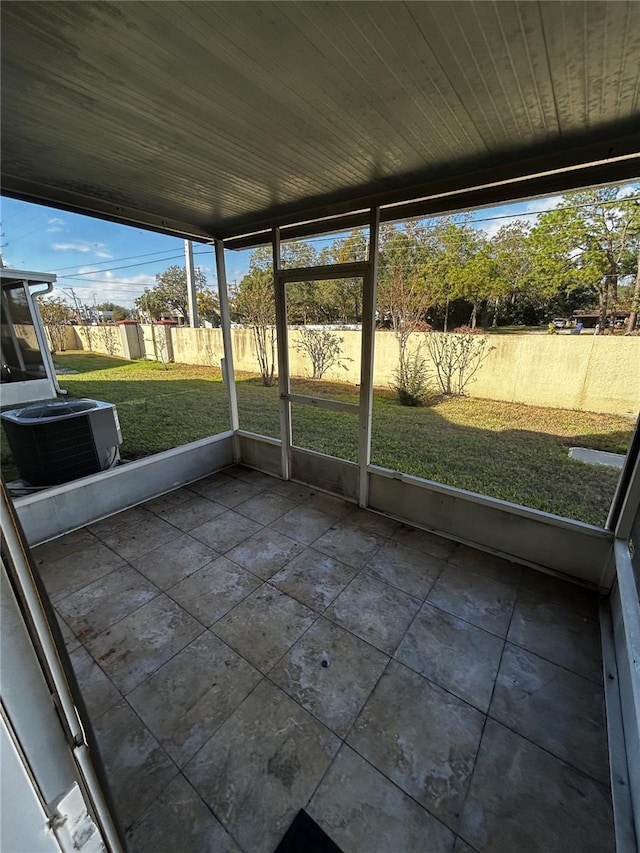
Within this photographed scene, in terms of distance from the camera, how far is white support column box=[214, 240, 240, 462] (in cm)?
386

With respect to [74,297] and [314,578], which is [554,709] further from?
[74,297]

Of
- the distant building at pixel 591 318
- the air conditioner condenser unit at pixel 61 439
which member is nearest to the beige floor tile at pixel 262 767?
the air conditioner condenser unit at pixel 61 439

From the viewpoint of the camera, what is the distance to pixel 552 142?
192cm

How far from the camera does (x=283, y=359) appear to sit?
12.0 feet

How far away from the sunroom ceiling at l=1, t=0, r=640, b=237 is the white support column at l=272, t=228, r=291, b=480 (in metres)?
0.90

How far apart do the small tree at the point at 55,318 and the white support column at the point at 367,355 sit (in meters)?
2.73

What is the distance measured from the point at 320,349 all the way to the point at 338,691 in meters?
2.78

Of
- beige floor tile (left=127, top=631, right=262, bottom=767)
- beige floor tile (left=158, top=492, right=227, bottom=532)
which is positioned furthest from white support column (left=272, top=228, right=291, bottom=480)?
beige floor tile (left=127, top=631, right=262, bottom=767)

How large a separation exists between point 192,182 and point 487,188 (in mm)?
1983

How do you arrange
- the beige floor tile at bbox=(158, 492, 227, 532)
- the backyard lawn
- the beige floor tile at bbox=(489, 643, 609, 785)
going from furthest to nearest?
the backyard lawn → the beige floor tile at bbox=(158, 492, 227, 532) → the beige floor tile at bbox=(489, 643, 609, 785)

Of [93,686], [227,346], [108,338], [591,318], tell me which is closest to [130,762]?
[93,686]

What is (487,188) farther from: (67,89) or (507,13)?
(67,89)

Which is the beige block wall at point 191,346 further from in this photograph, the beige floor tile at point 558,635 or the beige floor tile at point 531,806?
the beige floor tile at point 531,806

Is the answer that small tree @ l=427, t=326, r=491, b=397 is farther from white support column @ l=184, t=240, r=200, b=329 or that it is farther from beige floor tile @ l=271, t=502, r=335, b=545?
white support column @ l=184, t=240, r=200, b=329
